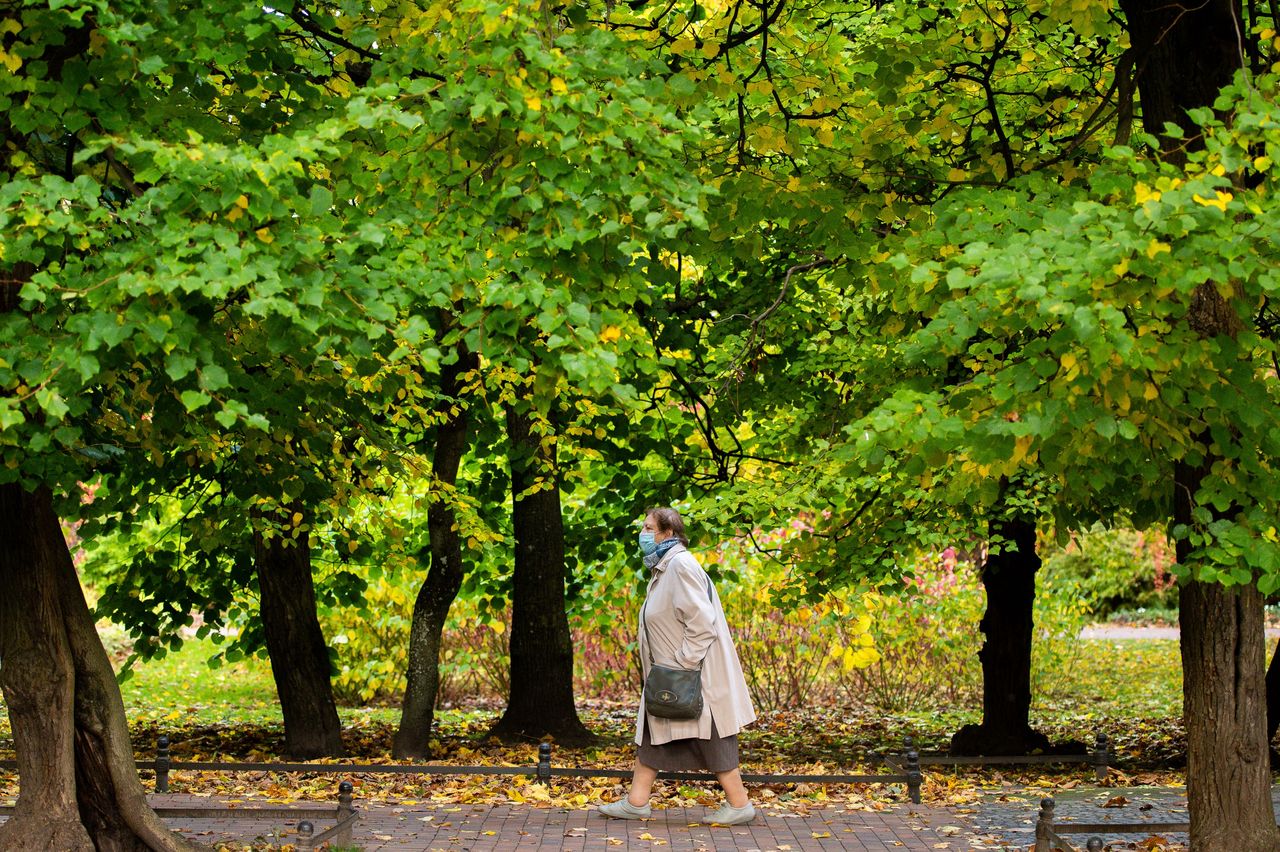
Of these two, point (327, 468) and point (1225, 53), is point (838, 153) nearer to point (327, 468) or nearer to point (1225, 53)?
point (1225, 53)

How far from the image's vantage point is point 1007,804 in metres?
9.60

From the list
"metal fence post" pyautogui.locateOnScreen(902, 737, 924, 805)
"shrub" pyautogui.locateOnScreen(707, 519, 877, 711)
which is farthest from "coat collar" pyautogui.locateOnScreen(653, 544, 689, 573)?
"shrub" pyautogui.locateOnScreen(707, 519, 877, 711)

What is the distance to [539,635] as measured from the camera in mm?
12633

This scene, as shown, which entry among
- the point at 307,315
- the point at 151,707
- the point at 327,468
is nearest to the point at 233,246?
the point at 307,315

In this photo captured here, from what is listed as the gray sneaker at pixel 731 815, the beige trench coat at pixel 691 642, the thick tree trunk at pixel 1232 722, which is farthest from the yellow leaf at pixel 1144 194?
the gray sneaker at pixel 731 815

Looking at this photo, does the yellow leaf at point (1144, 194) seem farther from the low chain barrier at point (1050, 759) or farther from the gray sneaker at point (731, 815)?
the low chain barrier at point (1050, 759)

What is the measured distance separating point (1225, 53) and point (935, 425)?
2666 millimetres

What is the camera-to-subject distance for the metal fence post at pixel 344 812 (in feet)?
24.4

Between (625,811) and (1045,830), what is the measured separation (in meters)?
2.62

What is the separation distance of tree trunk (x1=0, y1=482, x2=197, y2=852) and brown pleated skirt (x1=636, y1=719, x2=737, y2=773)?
2788 millimetres

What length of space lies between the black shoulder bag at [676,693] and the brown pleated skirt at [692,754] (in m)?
0.20

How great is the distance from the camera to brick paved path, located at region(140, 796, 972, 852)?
779 cm

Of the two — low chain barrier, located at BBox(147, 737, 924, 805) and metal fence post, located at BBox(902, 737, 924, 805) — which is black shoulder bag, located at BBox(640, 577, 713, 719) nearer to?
low chain barrier, located at BBox(147, 737, 924, 805)

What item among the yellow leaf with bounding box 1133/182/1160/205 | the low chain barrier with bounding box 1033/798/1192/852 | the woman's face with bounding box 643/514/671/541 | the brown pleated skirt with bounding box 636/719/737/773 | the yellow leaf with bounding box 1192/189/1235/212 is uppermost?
the yellow leaf with bounding box 1133/182/1160/205
